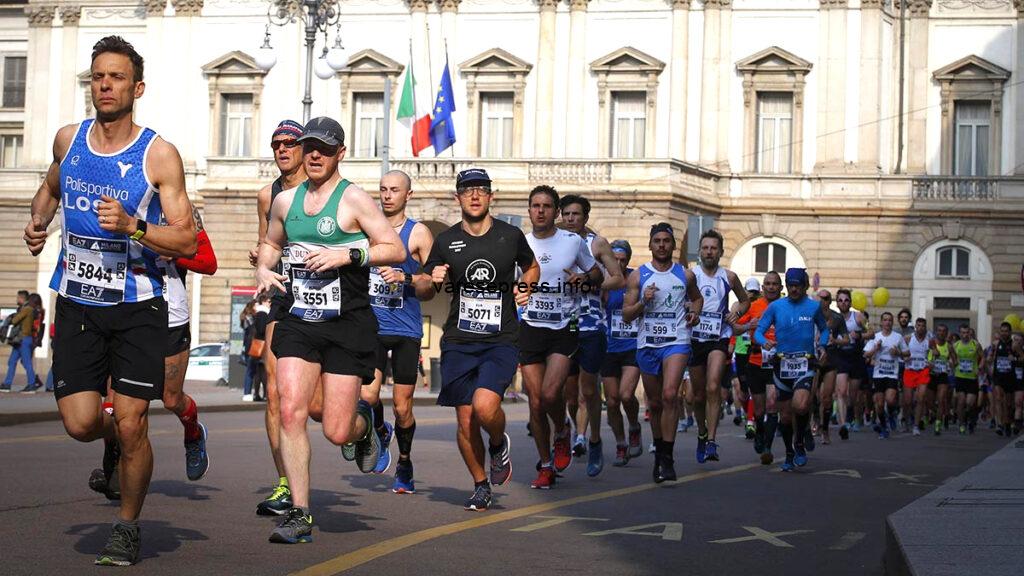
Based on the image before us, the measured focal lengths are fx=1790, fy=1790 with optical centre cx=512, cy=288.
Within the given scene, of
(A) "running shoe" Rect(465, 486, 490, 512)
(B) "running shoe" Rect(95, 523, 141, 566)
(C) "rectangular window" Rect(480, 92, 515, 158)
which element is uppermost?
(C) "rectangular window" Rect(480, 92, 515, 158)

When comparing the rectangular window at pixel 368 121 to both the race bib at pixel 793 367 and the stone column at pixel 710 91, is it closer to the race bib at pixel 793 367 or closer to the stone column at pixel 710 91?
the stone column at pixel 710 91

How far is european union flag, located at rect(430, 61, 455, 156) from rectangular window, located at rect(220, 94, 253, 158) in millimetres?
8958

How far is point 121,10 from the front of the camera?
56.1 m

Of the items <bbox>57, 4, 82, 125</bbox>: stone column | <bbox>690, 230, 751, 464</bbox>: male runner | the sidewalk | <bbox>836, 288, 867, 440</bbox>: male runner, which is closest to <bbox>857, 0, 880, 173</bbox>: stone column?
<bbox>836, 288, 867, 440</bbox>: male runner

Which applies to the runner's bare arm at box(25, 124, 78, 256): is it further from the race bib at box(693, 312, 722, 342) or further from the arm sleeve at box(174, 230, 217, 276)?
the race bib at box(693, 312, 722, 342)

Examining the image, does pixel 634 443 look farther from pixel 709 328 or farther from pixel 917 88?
pixel 917 88

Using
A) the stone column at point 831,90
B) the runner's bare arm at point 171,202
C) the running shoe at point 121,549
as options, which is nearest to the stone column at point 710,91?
the stone column at point 831,90

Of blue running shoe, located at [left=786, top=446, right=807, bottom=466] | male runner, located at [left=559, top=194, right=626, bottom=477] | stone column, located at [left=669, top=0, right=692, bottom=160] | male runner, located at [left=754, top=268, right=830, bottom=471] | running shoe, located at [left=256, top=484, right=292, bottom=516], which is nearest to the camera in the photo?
running shoe, located at [left=256, top=484, right=292, bottom=516]

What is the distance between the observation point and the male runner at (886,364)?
2841cm

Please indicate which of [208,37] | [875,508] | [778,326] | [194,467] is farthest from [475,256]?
[208,37]

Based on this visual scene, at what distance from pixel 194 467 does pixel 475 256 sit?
2.27 m

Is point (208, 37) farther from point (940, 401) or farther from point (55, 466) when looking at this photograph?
point (55, 466)

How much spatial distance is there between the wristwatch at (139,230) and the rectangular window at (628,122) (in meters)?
44.5

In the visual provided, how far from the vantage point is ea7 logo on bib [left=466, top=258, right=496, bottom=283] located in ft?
38.2
